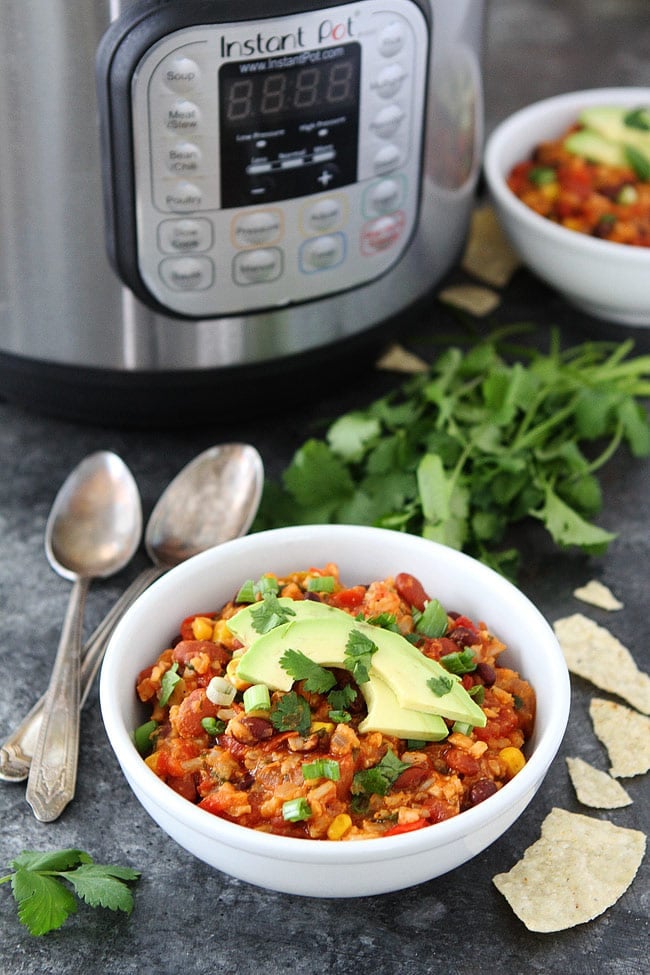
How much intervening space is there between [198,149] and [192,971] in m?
0.67

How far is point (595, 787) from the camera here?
0.95 m

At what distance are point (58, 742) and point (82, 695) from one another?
0.07 m

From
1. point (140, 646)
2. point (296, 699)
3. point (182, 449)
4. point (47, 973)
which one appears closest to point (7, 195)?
point (182, 449)

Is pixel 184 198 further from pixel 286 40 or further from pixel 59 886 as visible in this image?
pixel 59 886

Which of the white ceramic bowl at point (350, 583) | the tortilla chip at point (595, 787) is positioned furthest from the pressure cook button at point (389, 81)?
the tortilla chip at point (595, 787)

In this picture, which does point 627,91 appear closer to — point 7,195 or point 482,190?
point 482,190

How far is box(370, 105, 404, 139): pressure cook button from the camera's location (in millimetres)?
1115

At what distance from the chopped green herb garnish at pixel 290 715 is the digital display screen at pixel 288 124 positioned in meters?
0.48

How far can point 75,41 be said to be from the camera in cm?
99

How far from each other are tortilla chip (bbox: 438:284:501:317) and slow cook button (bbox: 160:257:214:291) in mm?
480

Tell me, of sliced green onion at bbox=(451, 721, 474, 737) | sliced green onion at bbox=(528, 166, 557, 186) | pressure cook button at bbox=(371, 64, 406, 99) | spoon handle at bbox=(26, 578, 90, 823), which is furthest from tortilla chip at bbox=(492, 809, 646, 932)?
sliced green onion at bbox=(528, 166, 557, 186)

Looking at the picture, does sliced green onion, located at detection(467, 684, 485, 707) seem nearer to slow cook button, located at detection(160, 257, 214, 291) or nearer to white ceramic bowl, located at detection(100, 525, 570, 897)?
white ceramic bowl, located at detection(100, 525, 570, 897)

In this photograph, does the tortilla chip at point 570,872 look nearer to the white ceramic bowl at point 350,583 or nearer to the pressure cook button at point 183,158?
the white ceramic bowl at point 350,583

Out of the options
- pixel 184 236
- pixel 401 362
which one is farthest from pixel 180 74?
pixel 401 362
